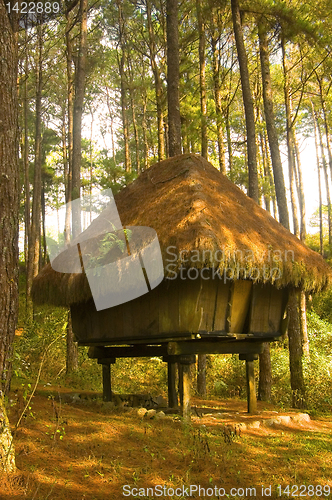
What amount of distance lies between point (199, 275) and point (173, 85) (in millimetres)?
6340

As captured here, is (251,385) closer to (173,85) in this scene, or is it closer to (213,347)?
(213,347)

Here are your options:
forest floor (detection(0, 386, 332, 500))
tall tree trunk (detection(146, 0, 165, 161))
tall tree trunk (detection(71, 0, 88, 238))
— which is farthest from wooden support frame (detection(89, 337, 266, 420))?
tall tree trunk (detection(146, 0, 165, 161))

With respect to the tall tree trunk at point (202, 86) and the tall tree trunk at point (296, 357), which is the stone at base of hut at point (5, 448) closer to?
the tall tree trunk at point (296, 357)

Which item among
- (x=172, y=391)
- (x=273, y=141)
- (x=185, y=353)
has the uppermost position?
(x=273, y=141)

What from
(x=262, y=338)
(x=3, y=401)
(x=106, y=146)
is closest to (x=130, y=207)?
(x=262, y=338)

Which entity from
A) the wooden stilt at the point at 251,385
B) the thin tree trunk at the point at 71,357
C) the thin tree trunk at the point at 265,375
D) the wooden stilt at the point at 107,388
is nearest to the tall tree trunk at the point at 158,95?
the thin tree trunk at the point at 71,357

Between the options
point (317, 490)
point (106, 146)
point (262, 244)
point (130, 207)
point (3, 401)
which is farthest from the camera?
point (106, 146)

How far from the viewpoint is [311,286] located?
7488 mm

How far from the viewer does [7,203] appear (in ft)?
16.2

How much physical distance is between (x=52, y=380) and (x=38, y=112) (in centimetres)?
1224

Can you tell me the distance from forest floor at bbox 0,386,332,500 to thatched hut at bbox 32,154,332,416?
130 centimetres

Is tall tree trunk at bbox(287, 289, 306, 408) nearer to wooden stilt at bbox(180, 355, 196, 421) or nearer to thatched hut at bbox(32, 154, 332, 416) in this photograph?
thatched hut at bbox(32, 154, 332, 416)

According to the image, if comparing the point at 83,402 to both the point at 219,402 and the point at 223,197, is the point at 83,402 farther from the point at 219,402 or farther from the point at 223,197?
the point at 223,197

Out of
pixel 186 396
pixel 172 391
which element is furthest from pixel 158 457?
pixel 172 391
